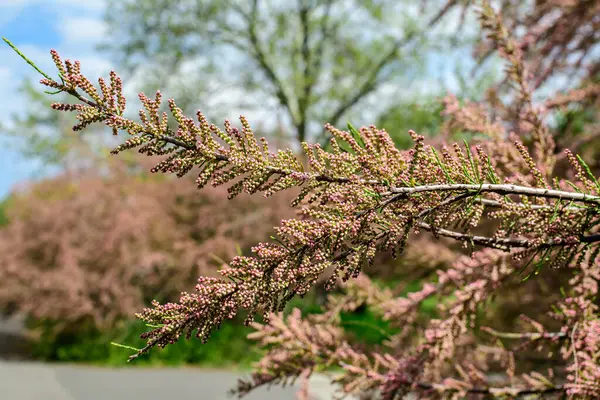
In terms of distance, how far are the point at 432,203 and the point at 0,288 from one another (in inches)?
617

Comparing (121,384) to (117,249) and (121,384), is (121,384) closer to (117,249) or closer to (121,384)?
(121,384)

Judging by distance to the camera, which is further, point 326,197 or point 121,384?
point 121,384

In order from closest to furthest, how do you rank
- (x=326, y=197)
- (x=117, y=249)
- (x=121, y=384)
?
(x=326, y=197), (x=121, y=384), (x=117, y=249)

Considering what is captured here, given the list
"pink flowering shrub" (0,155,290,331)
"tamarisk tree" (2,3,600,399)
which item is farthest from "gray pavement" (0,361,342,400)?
"tamarisk tree" (2,3,600,399)

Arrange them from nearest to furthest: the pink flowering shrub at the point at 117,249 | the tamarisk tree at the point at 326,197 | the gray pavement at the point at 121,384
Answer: the tamarisk tree at the point at 326,197 < the gray pavement at the point at 121,384 < the pink flowering shrub at the point at 117,249

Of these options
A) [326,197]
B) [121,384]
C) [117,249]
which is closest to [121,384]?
[121,384]

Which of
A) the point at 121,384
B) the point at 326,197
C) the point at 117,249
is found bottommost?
the point at 121,384

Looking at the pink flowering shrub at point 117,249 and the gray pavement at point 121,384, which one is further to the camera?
the pink flowering shrub at point 117,249

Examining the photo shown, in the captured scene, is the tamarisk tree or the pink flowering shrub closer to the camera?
the tamarisk tree

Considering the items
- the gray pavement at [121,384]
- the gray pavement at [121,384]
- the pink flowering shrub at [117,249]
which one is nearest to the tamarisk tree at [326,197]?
the gray pavement at [121,384]

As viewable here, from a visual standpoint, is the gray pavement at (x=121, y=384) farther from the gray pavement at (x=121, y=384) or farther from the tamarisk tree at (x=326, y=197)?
the tamarisk tree at (x=326, y=197)

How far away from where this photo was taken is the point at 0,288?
592 inches

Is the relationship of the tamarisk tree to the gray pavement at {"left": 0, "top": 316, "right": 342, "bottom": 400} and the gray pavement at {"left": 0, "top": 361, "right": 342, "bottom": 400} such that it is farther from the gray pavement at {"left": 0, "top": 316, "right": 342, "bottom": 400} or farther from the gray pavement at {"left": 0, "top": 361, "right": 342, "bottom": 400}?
the gray pavement at {"left": 0, "top": 361, "right": 342, "bottom": 400}

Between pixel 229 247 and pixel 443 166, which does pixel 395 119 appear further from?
pixel 443 166
